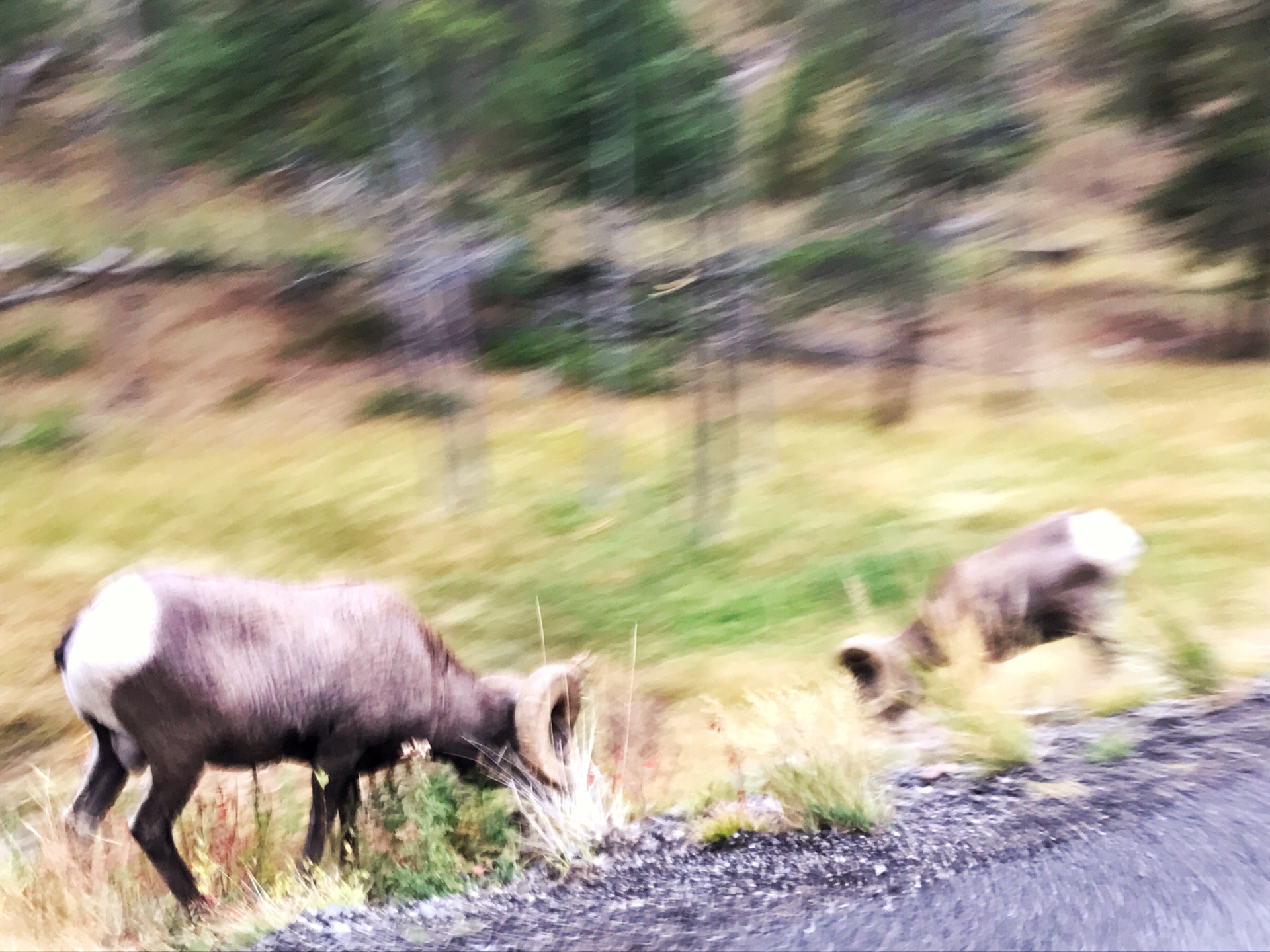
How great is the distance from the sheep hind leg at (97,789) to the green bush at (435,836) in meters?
0.88

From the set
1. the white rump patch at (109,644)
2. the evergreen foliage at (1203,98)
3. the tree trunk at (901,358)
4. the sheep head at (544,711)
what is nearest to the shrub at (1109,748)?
the sheep head at (544,711)

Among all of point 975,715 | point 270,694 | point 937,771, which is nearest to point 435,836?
point 270,694

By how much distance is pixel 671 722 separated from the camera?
17.5ft

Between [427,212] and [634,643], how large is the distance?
142 inches

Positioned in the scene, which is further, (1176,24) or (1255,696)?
(1176,24)

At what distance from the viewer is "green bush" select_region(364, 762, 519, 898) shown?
3654 mm

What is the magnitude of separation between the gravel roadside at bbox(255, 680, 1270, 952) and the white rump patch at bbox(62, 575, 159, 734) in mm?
940

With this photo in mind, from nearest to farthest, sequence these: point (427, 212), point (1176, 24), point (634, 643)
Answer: point (634, 643)
point (427, 212)
point (1176, 24)

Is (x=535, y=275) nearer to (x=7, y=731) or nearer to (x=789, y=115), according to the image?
(x=789, y=115)

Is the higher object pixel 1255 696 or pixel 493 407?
pixel 493 407

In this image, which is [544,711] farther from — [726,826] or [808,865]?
[808,865]

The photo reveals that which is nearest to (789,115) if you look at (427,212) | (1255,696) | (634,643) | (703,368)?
(703,368)

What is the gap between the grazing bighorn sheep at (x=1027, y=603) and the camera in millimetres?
5238

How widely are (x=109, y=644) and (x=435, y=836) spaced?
49.3 inches
